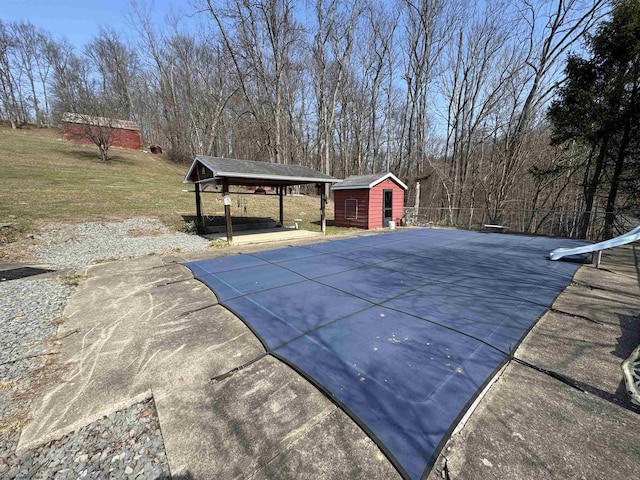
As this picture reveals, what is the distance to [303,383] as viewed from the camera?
2316 millimetres

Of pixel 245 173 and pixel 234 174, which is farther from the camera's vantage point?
pixel 245 173

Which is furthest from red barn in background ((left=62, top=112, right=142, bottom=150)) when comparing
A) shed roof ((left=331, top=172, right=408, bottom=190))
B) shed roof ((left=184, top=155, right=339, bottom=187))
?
shed roof ((left=331, top=172, right=408, bottom=190))

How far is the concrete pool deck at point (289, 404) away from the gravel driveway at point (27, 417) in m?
0.09

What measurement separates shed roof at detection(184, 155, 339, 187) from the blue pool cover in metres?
3.03

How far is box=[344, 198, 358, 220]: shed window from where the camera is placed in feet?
43.6

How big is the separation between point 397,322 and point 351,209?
10.6 m

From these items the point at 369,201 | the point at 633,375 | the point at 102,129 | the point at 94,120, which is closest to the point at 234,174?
the point at 369,201

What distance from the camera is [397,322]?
3.36m

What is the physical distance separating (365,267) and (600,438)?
4366 millimetres

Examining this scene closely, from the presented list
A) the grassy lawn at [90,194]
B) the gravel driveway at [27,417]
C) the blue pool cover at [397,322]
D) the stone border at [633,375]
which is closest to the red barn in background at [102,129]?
the grassy lawn at [90,194]

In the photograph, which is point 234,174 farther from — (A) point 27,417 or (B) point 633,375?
(B) point 633,375

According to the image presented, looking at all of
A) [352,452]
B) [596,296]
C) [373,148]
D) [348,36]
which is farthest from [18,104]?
[596,296]

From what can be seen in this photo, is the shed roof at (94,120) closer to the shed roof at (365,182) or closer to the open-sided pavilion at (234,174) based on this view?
the open-sided pavilion at (234,174)

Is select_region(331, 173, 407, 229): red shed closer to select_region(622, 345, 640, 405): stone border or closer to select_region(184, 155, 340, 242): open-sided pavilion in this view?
select_region(184, 155, 340, 242): open-sided pavilion
